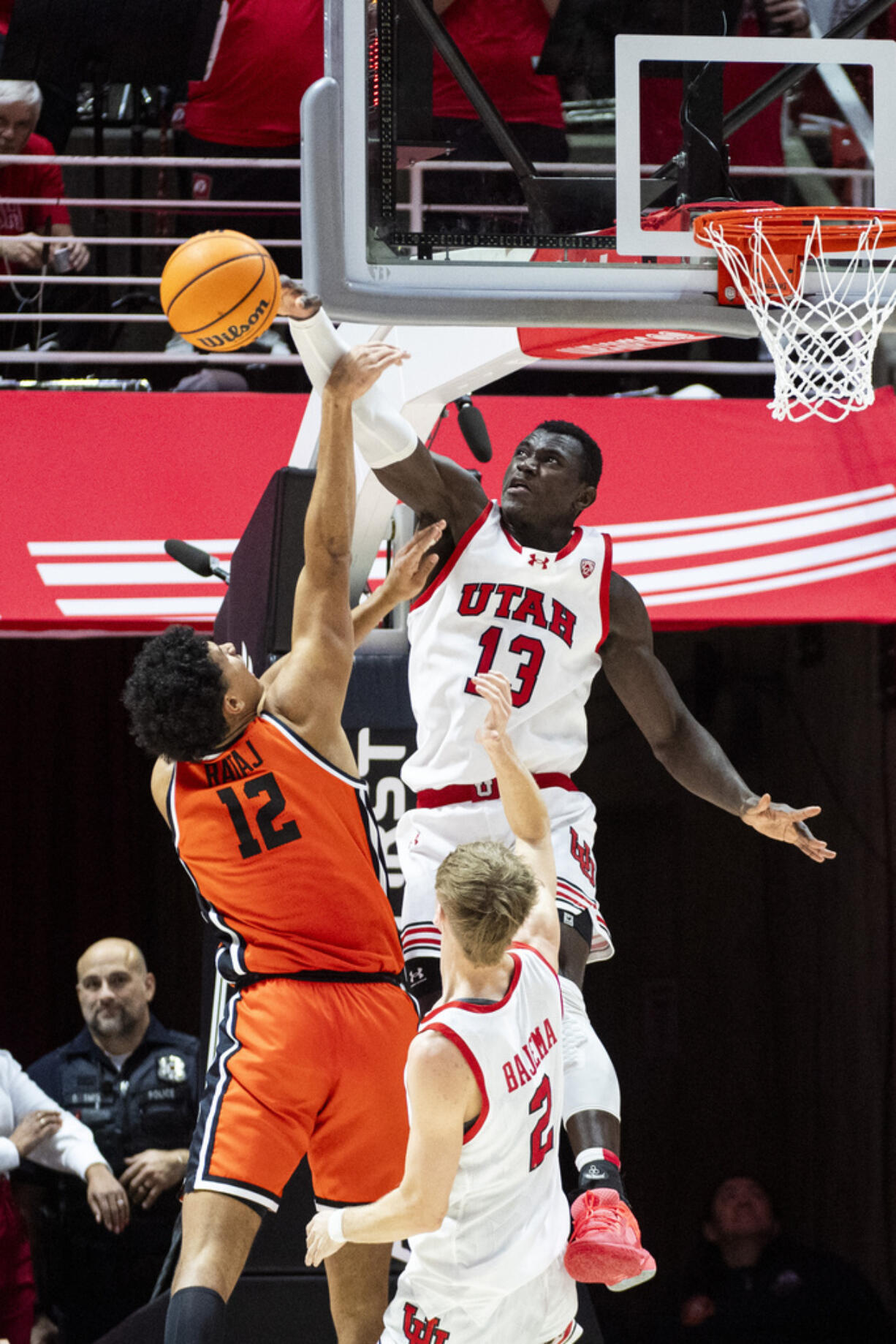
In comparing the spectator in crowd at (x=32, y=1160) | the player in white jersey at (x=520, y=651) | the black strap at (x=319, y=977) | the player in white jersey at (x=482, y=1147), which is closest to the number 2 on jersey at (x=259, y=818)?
the black strap at (x=319, y=977)

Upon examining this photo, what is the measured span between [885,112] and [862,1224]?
5.85m

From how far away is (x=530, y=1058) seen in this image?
339cm

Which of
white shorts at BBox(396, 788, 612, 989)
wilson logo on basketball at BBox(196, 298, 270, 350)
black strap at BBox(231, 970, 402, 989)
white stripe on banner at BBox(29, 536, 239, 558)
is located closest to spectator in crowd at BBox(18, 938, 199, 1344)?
white stripe on banner at BBox(29, 536, 239, 558)

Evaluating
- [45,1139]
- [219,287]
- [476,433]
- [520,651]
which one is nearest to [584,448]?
[476,433]

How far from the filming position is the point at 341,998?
13.0 feet

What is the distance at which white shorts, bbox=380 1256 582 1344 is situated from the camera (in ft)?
11.3

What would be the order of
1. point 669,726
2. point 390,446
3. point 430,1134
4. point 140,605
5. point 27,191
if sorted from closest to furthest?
point 430,1134 → point 390,446 → point 669,726 → point 140,605 → point 27,191

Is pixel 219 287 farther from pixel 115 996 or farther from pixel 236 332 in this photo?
pixel 115 996

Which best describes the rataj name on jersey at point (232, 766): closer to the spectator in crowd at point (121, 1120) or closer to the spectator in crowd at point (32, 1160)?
the spectator in crowd at point (121, 1120)

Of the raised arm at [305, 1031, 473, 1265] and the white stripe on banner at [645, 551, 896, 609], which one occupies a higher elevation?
the white stripe on banner at [645, 551, 896, 609]

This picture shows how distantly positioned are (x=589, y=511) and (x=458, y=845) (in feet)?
9.01

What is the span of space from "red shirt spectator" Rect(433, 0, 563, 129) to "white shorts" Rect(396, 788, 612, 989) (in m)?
2.07

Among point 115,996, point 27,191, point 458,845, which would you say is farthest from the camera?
point 27,191

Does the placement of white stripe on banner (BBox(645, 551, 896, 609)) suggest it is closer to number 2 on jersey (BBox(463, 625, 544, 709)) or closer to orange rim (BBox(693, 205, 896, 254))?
number 2 on jersey (BBox(463, 625, 544, 709))
